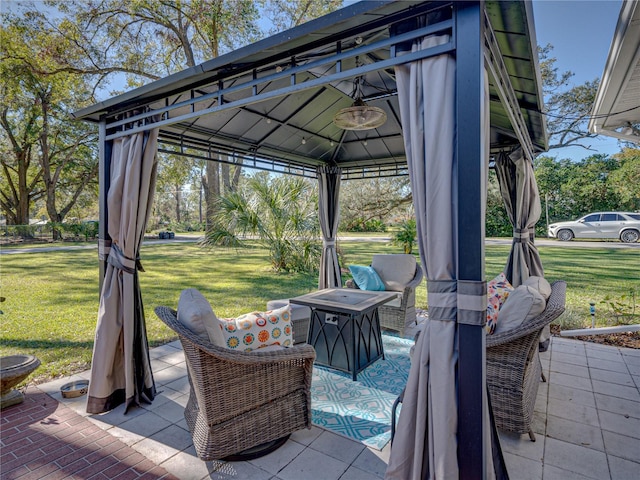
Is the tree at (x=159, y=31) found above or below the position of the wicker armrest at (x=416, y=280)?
above

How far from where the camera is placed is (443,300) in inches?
62.3

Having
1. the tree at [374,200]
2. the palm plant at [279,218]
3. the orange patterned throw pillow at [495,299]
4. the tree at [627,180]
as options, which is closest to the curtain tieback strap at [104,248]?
the orange patterned throw pillow at [495,299]

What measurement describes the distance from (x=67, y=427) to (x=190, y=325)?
144 cm

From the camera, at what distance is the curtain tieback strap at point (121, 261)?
2707 millimetres

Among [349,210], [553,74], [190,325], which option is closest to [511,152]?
[190,325]

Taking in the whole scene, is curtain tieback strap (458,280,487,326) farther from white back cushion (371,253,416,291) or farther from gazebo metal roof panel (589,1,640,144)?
white back cushion (371,253,416,291)

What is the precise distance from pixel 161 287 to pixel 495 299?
683 cm

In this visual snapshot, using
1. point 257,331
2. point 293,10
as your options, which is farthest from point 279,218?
point 293,10

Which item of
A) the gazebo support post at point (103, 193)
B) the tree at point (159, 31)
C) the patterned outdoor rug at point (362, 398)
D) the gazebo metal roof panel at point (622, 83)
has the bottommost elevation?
the patterned outdoor rug at point (362, 398)

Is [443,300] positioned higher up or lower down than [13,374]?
higher up

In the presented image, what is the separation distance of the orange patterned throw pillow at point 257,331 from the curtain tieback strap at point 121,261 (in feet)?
3.45

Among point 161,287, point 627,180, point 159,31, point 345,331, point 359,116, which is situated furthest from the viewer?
point 627,180

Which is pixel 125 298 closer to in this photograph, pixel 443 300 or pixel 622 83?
pixel 443 300

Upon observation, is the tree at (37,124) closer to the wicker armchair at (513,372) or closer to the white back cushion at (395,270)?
the white back cushion at (395,270)
